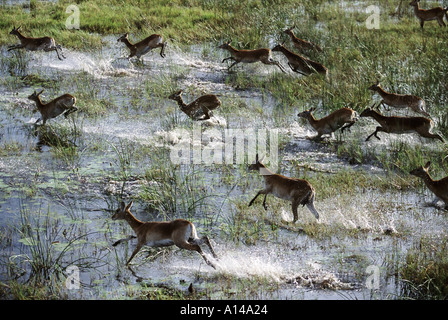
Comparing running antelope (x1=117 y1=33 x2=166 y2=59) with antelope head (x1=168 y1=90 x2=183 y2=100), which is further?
running antelope (x1=117 y1=33 x2=166 y2=59)

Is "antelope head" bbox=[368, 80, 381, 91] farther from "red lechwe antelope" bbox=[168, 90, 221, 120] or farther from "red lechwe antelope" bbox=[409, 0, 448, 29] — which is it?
"red lechwe antelope" bbox=[409, 0, 448, 29]

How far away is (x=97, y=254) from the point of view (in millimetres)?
6758

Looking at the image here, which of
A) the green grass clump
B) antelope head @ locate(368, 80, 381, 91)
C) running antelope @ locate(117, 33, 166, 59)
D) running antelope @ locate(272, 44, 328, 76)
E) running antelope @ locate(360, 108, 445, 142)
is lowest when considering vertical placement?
the green grass clump

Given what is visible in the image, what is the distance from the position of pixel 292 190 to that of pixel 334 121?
2.65m

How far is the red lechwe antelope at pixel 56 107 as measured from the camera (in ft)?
33.9

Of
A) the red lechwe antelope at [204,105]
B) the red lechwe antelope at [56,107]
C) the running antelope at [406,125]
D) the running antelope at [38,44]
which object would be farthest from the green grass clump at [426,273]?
the running antelope at [38,44]

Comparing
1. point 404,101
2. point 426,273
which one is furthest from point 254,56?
point 426,273

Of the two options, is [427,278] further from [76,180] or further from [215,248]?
[76,180]

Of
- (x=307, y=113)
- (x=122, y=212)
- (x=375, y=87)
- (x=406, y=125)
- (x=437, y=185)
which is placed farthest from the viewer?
(x=375, y=87)

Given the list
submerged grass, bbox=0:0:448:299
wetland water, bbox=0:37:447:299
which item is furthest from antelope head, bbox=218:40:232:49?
wetland water, bbox=0:37:447:299

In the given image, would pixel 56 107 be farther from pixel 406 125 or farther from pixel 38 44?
pixel 406 125

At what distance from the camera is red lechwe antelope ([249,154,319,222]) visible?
7449 mm

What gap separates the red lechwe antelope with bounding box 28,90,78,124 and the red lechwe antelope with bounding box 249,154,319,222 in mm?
3690

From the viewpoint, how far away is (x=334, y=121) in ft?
32.6
